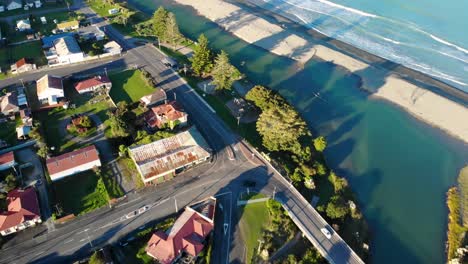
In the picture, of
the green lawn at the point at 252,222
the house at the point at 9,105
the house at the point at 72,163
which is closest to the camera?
the green lawn at the point at 252,222

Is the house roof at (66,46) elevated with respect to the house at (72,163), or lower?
elevated

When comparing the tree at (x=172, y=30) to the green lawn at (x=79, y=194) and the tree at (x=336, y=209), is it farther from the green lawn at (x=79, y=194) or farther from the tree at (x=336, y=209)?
the tree at (x=336, y=209)

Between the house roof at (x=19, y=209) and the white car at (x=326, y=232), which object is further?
the white car at (x=326, y=232)

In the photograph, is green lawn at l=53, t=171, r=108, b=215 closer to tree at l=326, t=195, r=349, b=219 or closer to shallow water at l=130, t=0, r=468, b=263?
tree at l=326, t=195, r=349, b=219

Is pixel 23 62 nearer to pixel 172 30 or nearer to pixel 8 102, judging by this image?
pixel 8 102

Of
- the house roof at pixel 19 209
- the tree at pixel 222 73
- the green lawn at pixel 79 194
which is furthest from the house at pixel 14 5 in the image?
the house roof at pixel 19 209

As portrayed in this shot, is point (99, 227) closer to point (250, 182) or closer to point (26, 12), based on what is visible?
point (250, 182)
